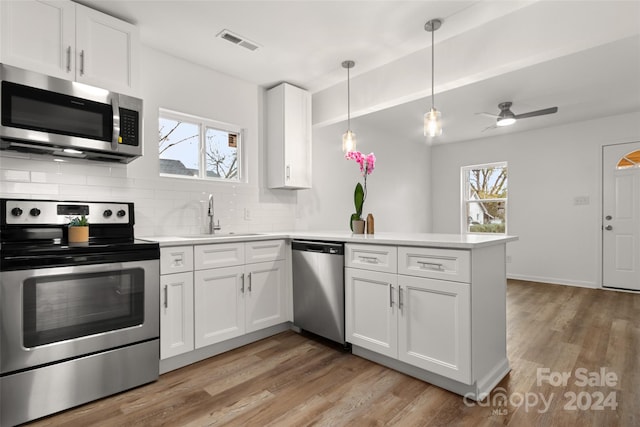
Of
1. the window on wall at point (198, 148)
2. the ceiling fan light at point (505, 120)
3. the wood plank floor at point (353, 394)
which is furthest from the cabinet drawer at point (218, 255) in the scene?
the ceiling fan light at point (505, 120)

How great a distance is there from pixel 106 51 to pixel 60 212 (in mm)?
1135

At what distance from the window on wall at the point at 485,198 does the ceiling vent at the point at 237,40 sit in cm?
480

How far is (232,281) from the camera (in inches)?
102

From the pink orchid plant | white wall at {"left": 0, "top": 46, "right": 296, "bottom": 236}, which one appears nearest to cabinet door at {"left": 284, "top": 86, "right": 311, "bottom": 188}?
white wall at {"left": 0, "top": 46, "right": 296, "bottom": 236}

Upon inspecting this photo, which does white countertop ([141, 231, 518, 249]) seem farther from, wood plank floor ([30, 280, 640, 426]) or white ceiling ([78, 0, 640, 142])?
white ceiling ([78, 0, 640, 142])

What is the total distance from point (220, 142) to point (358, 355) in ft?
7.89

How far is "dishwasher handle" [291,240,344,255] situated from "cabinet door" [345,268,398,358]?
0.57 feet

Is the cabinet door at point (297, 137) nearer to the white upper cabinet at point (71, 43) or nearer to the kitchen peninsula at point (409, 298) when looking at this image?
the kitchen peninsula at point (409, 298)

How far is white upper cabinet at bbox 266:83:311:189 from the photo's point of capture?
3469 mm

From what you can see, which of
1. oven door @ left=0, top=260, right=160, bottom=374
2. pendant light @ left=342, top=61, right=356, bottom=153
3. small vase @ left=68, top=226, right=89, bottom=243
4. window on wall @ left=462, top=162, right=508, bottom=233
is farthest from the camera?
window on wall @ left=462, top=162, right=508, bottom=233

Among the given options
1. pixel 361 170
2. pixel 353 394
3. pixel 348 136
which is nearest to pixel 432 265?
pixel 353 394

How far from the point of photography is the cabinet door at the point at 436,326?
187cm

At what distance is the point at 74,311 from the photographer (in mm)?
1855

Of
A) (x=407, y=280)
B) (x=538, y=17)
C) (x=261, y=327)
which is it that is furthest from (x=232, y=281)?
(x=538, y=17)
